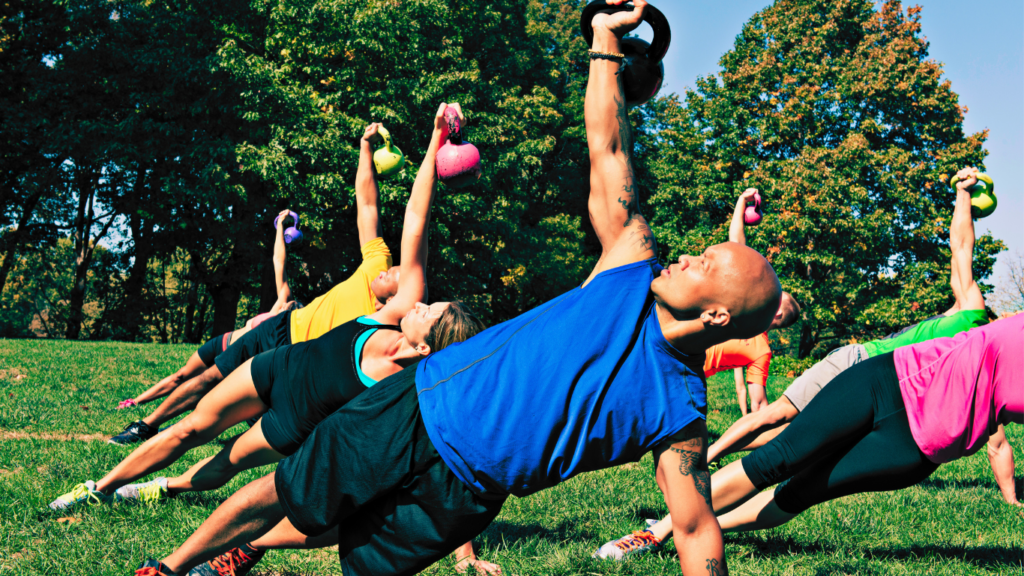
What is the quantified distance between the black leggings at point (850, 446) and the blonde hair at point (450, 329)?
1.64 m

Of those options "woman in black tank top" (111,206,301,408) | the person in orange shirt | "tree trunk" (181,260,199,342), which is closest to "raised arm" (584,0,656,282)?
the person in orange shirt

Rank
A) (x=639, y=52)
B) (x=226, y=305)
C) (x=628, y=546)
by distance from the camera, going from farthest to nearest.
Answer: (x=226, y=305)
(x=628, y=546)
(x=639, y=52)

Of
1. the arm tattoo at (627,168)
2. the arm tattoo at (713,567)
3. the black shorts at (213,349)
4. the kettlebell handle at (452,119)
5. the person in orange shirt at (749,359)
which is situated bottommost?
Result: the arm tattoo at (713,567)

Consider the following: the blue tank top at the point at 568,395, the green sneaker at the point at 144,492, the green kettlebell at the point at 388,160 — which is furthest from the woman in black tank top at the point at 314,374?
the green kettlebell at the point at 388,160

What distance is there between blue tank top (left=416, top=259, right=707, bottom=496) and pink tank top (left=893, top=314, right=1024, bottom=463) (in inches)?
63.4

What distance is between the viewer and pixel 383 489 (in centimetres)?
232

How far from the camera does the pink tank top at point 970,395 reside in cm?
311

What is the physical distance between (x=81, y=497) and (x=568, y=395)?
3.51 metres

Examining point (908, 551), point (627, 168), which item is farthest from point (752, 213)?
point (627, 168)

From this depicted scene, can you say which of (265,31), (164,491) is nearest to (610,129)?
(164,491)

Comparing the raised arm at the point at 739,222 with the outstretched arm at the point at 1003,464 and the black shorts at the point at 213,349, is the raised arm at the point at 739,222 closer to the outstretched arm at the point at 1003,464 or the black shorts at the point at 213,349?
the outstretched arm at the point at 1003,464

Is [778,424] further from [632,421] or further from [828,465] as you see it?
[632,421]

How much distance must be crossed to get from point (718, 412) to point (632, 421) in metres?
8.32

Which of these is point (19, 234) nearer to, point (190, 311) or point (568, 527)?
point (190, 311)
